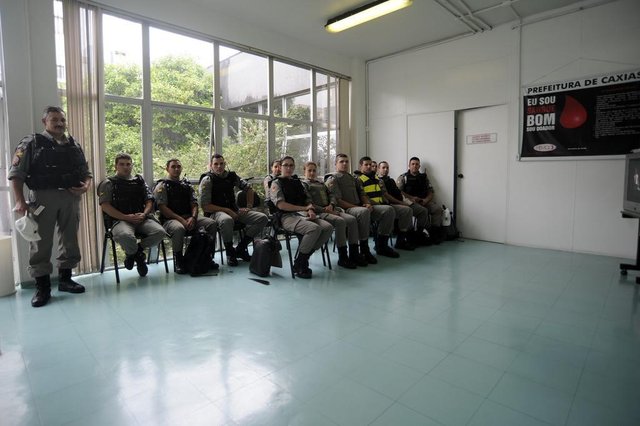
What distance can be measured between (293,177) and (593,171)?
3.83m

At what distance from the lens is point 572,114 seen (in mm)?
4832

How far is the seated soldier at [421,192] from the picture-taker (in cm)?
575

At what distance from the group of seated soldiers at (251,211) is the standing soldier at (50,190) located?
361 mm

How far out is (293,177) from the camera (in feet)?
14.5

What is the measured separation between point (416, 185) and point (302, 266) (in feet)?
9.49

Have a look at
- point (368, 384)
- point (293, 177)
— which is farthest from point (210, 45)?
point (368, 384)

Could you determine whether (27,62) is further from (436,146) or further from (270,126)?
(436,146)

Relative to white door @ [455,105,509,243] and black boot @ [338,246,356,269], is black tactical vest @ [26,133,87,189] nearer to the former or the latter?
black boot @ [338,246,356,269]

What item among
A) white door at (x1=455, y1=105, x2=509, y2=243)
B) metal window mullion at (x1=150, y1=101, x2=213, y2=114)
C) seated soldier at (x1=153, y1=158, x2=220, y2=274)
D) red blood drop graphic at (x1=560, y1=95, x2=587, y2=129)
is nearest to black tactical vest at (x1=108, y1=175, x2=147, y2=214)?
seated soldier at (x1=153, y1=158, x2=220, y2=274)

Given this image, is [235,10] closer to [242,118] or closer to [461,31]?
[242,118]

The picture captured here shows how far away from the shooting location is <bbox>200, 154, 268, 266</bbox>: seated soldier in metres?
4.34

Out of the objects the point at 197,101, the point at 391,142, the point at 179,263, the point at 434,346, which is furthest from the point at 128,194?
the point at 391,142

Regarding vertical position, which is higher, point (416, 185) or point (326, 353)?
point (416, 185)

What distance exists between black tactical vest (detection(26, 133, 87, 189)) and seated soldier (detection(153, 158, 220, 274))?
883 millimetres
